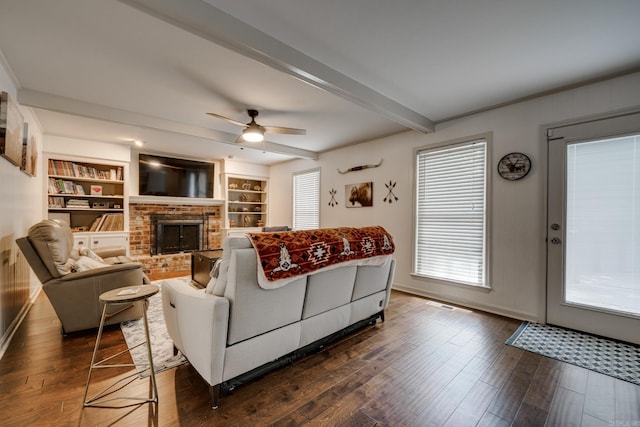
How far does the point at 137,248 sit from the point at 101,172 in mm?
1543

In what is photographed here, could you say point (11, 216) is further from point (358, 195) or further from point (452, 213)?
point (452, 213)

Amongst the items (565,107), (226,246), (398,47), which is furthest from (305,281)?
(565,107)

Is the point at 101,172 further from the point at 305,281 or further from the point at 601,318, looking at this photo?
the point at 601,318

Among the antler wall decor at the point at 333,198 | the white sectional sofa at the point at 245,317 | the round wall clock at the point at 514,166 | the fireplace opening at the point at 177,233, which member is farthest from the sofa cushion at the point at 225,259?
the fireplace opening at the point at 177,233

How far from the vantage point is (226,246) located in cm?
175

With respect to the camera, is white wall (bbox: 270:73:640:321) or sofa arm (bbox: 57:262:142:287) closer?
sofa arm (bbox: 57:262:142:287)

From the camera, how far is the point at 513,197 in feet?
10.2

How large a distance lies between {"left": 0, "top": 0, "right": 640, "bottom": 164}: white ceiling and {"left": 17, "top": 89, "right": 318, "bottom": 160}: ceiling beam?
0.04 feet

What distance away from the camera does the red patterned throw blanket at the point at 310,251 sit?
1759mm

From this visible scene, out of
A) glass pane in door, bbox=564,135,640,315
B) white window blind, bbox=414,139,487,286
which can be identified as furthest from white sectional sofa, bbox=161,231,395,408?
glass pane in door, bbox=564,135,640,315

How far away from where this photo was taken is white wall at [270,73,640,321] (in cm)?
270

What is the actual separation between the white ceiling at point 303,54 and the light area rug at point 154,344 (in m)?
2.35

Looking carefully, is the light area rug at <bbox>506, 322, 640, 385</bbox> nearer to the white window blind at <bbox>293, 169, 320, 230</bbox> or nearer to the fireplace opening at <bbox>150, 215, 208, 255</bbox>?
the white window blind at <bbox>293, 169, 320, 230</bbox>

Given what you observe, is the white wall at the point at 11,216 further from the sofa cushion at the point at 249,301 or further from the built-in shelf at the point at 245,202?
the built-in shelf at the point at 245,202
